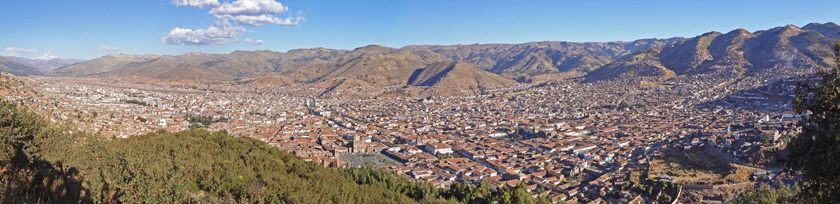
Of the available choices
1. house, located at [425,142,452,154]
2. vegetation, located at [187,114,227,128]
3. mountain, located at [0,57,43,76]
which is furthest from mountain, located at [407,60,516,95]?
mountain, located at [0,57,43,76]

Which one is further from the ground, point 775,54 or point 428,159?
point 775,54

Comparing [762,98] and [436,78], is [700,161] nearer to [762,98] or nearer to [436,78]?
[762,98]

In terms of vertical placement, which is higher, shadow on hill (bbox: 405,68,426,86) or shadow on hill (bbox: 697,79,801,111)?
shadow on hill (bbox: 405,68,426,86)

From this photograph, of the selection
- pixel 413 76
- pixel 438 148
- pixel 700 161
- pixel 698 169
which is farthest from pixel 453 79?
pixel 698 169

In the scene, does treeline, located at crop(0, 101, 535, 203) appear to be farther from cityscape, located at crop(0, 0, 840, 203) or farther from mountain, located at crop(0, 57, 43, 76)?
mountain, located at crop(0, 57, 43, 76)

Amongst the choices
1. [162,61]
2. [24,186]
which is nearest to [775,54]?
[24,186]

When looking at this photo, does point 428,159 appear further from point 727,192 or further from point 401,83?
point 401,83
